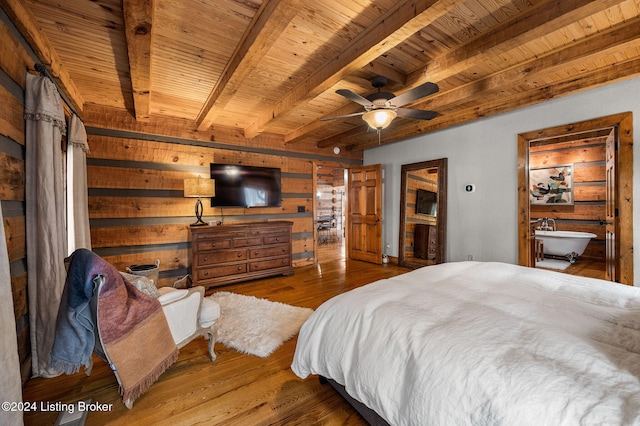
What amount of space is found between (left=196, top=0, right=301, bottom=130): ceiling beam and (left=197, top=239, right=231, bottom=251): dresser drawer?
6.27ft

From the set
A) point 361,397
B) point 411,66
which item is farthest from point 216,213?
point 361,397

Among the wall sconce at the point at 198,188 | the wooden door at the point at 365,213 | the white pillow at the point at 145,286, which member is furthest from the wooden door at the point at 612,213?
the wall sconce at the point at 198,188

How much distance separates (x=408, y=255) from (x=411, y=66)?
3.98 meters

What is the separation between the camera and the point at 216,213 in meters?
4.40

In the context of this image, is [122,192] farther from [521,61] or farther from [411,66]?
[521,61]

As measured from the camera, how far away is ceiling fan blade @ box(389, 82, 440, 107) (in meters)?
2.16

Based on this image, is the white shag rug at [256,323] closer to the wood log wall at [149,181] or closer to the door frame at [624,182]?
the wood log wall at [149,181]

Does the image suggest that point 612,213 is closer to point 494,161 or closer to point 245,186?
point 494,161

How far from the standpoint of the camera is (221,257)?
13.0 feet

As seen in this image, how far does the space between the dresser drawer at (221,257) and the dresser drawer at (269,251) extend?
148 mm

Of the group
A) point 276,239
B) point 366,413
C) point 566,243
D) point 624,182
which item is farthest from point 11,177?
point 566,243

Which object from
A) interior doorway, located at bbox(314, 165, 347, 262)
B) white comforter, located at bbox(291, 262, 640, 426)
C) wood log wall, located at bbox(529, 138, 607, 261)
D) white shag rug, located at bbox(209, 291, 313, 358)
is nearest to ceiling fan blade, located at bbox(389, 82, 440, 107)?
white comforter, located at bbox(291, 262, 640, 426)

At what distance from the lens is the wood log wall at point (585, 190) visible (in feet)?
16.9

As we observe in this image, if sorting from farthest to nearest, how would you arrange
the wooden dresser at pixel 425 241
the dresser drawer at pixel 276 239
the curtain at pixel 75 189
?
the wooden dresser at pixel 425 241 < the dresser drawer at pixel 276 239 < the curtain at pixel 75 189
